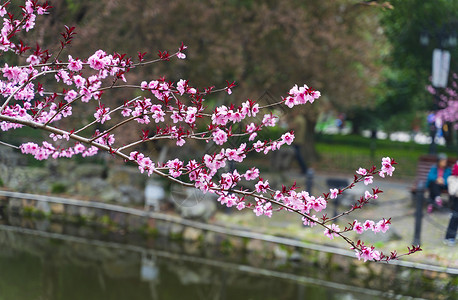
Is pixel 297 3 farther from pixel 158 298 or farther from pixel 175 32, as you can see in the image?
pixel 158 298

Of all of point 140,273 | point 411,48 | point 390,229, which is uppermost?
point 411,48

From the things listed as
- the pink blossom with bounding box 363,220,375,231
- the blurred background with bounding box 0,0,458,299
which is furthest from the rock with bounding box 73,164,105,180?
the pink blossom with bounding box 363,220,375,231

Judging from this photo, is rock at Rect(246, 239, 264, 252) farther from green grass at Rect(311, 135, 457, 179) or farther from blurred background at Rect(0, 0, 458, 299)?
green grass at Rect(311, 135, 457, 179)

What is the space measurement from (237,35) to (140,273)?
5.64 metres

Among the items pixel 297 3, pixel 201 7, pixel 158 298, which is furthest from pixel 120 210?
pixel 297 3

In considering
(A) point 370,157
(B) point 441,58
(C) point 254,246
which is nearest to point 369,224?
Answer: (C) point 254,246

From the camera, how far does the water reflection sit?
845 cm

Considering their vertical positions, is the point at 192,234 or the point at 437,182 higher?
the point at 437,182

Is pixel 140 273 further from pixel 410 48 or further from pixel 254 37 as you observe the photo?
pixel 410 48

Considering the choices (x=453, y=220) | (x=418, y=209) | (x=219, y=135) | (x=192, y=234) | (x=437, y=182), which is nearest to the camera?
(x=219, y=135)

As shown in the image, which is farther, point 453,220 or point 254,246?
point 254,246

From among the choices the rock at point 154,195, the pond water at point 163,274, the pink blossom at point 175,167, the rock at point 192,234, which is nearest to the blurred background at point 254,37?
the rock at point 154,195

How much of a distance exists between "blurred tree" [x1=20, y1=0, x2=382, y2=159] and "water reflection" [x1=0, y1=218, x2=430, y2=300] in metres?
3.68

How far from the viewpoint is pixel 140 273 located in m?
9.34
